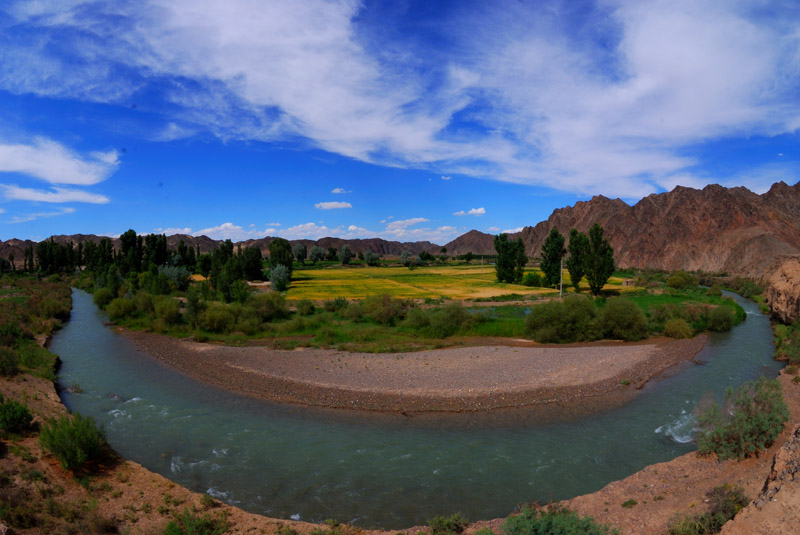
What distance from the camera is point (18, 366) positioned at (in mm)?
19969

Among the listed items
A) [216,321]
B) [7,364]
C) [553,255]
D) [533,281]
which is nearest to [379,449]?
[7,364]

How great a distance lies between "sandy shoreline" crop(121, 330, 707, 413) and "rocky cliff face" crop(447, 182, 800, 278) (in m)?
72.3

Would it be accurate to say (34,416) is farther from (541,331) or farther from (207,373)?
(541,331)

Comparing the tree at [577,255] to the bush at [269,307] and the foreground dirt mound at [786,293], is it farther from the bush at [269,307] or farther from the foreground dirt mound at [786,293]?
the bush at [269,307]

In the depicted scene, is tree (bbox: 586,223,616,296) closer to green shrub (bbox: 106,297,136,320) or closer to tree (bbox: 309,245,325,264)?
green shrub (bbox: 106,297,136,320)

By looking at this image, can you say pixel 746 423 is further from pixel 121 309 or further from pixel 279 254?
pixel 279 254

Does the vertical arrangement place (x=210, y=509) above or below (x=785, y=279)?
below

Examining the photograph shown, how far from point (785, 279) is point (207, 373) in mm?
38324

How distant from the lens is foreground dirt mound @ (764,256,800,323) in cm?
3000

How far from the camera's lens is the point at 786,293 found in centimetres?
3127

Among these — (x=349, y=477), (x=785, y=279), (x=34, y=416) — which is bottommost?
(x=349, y=477)

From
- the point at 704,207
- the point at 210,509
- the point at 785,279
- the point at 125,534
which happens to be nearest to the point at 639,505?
the point at 210,509

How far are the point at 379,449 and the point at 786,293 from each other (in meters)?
32.7

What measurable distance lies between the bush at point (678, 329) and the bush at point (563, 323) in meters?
4.96
